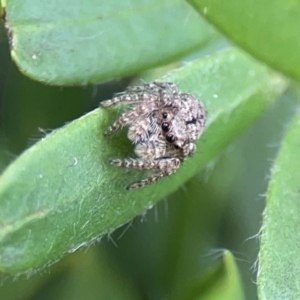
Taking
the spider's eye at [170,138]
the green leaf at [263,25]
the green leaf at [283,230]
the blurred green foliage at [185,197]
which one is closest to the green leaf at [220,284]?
the blurred green foliage at [185,197]

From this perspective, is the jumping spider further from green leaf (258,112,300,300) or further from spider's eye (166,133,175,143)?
green leaf (258,112,300,300)

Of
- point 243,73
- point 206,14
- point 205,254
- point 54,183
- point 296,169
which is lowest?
point 205,254

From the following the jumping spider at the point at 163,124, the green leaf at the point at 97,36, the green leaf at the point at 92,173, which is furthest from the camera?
the jumping spider at the point at 163,124

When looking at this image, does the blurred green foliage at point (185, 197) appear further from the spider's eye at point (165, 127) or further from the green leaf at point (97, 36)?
the spider's eye at point (165, 127)

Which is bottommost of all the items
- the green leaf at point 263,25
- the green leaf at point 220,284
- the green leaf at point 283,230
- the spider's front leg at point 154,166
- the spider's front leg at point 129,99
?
the green leaf at point 220,284

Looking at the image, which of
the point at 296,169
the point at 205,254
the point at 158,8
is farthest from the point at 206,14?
the point at 205,254

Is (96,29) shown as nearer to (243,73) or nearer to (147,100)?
(147,100)

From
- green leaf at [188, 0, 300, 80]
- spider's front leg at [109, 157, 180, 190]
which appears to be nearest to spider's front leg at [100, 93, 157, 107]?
spider's front leg at [109, 157, 180, 190]
